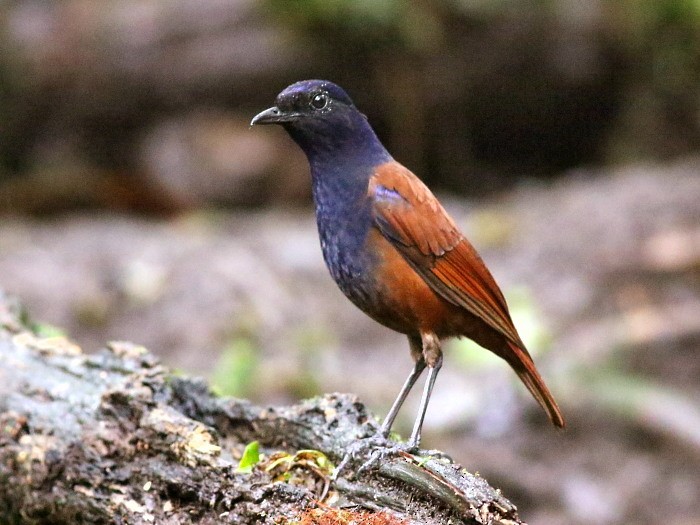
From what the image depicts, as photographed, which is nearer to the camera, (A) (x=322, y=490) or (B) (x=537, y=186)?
(A) (x=322, y=490)

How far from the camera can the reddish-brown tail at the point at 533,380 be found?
441 centimetres

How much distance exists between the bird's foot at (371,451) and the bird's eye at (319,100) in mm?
1521

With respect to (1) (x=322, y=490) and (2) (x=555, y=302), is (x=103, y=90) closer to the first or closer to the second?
(2) (x=555, y=302)

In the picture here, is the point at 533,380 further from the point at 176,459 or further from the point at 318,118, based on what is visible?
the point at 176,459

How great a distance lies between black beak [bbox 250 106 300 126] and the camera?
437 cm

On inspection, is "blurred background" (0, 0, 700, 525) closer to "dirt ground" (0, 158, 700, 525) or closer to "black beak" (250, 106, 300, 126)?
"dirt ground" (0, 158, 700, 525)

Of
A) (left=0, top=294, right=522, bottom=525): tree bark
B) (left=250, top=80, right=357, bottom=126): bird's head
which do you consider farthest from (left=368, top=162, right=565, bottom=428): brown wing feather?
(left=0, top=294, right=522, bottom=525): tree bark

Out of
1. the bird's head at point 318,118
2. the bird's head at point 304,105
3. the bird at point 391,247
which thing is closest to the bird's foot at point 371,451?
the bird at point 391,247

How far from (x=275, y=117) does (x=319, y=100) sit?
22 centimetres

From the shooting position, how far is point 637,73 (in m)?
11.5

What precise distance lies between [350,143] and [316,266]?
16.2 ft

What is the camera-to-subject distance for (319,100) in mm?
4449

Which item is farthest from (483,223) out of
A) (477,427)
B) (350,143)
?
(350,143)

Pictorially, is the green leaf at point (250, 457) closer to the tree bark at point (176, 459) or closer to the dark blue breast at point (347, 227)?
the tree bark at point (176, 459)
